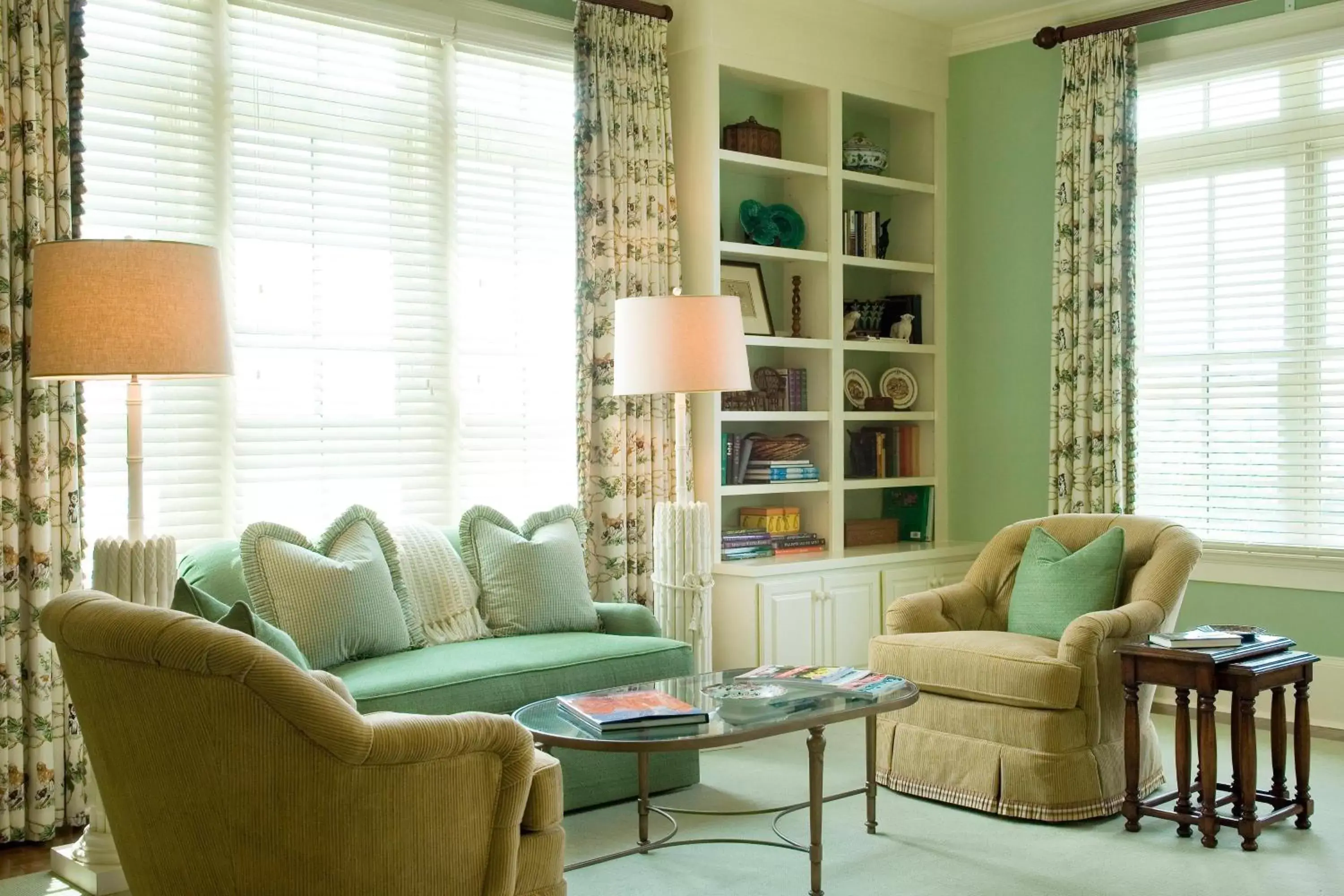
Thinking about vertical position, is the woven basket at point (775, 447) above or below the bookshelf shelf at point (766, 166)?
below

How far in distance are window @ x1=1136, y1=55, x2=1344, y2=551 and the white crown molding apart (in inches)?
14.3

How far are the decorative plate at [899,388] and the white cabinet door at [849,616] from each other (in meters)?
1.00

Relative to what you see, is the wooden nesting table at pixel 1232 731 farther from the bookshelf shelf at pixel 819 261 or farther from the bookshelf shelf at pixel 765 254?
the bookshelf shelf at pixel 765 254

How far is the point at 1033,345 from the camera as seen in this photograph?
6023 mm

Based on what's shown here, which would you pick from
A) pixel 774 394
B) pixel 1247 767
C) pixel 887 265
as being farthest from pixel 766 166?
pixel 1247 767

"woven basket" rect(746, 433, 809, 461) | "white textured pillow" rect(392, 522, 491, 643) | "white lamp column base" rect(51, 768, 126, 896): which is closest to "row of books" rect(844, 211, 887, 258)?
"woven basket" rect(746, 433, 809, 461)

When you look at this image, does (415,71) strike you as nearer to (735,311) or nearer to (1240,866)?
(735,311)

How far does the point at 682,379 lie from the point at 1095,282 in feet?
7.02

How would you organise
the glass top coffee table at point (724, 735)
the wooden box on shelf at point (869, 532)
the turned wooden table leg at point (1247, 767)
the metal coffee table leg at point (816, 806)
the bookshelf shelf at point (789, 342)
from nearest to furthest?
the glass top coffee table at point (724, 735), the metal coffee table leg at point (816, 806), the turned wooden table leg at point (1247, 767), the bookshelf shelf at point (789, 342), the wooden box on shelf at point (869, 532)

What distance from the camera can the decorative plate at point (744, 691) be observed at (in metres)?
3.39

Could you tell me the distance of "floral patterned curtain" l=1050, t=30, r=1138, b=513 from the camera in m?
5.54

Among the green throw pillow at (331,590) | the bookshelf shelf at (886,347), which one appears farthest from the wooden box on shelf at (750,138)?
the green throw pillow at (331,590)

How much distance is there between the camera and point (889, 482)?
6145mm

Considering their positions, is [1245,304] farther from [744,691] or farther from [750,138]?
[744,691]
